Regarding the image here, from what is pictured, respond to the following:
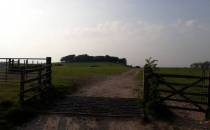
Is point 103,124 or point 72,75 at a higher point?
point 72,75

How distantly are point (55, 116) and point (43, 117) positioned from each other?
48cm

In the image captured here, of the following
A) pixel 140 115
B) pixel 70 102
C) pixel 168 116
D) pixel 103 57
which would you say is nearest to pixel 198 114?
pixel 168 116

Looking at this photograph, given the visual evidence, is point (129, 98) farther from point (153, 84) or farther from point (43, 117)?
point (43, 117)

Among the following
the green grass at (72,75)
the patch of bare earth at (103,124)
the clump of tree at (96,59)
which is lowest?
the patch of bare earth at (103,124)

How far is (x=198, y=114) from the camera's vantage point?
51.2 ft

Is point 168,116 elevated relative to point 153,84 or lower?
lower

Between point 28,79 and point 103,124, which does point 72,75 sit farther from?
point 103,124

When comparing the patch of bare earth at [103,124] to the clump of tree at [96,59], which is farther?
the clump of tree at [96,59]

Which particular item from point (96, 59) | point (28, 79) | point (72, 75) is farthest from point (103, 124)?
point (96, 59)

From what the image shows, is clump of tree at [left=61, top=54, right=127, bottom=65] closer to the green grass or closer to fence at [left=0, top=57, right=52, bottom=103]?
the green grass

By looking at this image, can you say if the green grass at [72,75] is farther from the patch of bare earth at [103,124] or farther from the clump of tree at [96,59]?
the clump of tree at [96,59]

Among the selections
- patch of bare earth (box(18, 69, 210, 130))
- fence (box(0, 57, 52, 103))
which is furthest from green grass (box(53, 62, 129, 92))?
patch of bare earth (box(18, 69, 210, 130))

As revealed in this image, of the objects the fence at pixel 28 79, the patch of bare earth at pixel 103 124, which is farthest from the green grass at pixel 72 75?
the patch of bare earth at pixel 103 124

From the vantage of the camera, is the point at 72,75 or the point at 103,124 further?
the point at 72,75
